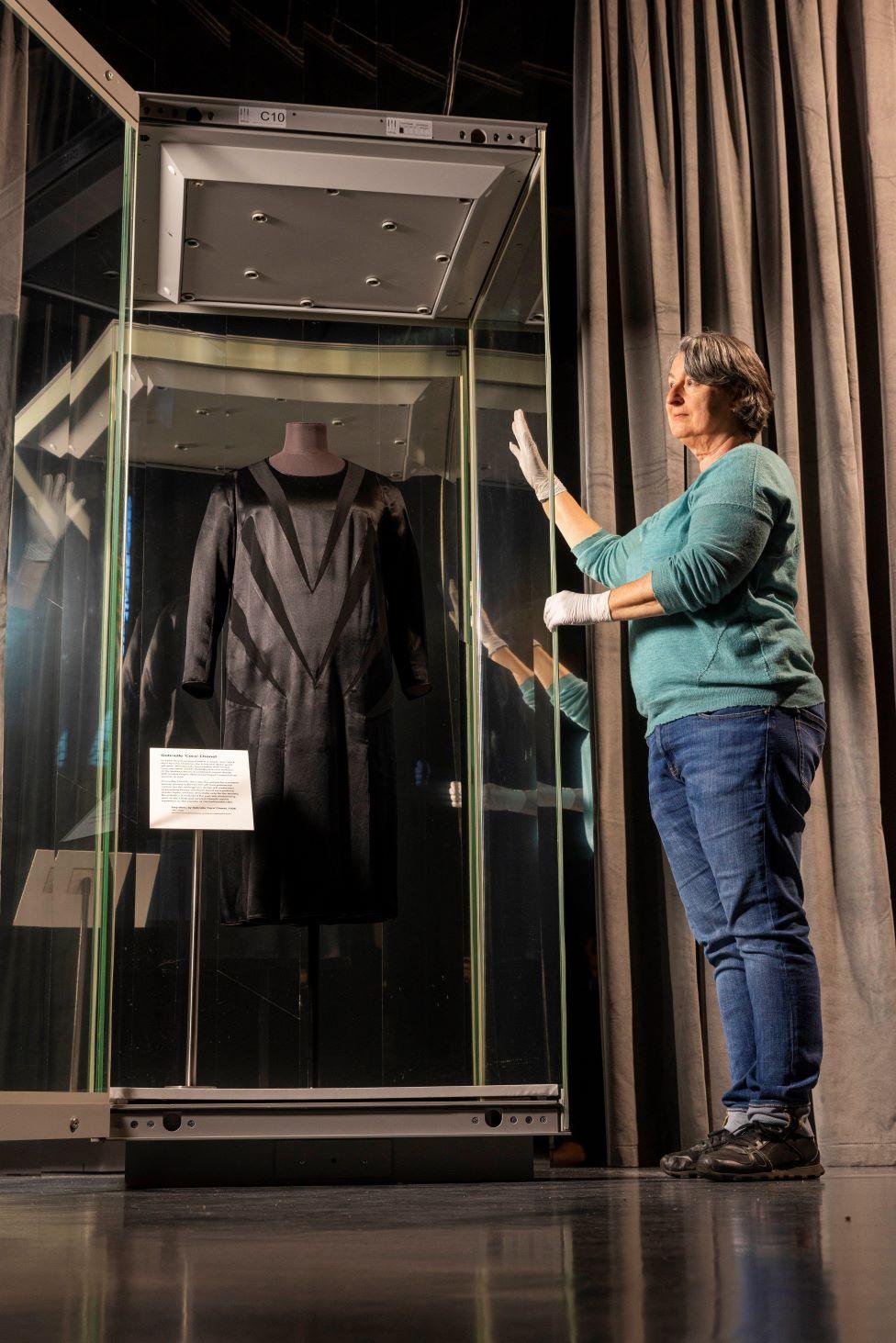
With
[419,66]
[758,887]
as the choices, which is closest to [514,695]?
[758,887]

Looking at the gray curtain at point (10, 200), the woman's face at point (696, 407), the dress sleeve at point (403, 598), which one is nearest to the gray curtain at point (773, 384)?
the dress sleeve at point (403, 598)

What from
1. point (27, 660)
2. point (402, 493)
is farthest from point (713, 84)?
point (27, 660)

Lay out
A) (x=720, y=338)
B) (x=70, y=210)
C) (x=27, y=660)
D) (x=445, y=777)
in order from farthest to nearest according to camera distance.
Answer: (x=445, y=777) < (x=720, y=338) < (x=70, y=210) < (x=27, y=660)

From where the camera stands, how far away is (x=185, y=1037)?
7.86 ft

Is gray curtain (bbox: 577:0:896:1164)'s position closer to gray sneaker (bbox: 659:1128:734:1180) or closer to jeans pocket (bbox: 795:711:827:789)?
gray sneaker (bbox: 659:1128:734:1180)

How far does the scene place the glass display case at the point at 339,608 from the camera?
232 cm

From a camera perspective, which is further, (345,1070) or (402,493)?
(402,493)

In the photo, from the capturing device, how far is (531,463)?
2416 millimetres

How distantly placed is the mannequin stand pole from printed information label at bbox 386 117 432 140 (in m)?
1.25

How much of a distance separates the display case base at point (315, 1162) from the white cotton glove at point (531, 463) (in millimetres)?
1094

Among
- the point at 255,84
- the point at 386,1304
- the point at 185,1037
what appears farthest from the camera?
the point at 255,84

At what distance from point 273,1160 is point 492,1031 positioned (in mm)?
511

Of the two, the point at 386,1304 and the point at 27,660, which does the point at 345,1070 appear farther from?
the point at 386,1304

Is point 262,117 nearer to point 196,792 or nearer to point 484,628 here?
point 484,628
